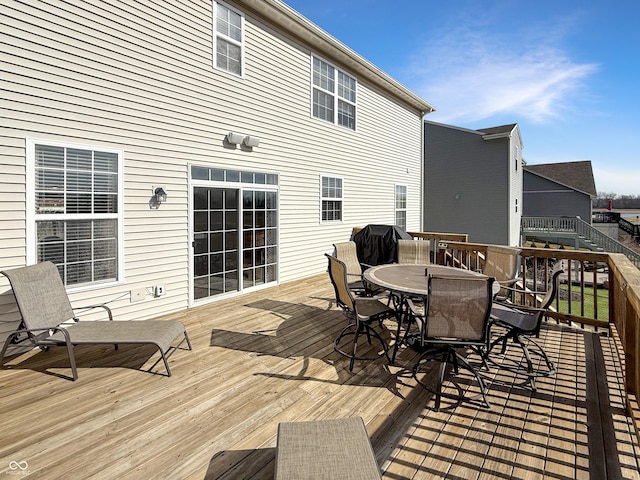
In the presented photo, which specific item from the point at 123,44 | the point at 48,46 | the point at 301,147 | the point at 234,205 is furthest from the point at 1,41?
the point at 301,147

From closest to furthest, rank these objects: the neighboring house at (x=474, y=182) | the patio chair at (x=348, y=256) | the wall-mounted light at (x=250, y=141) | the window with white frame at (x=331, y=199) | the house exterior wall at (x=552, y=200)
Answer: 1. the patio chair at (x=348, y=256)
2. the wall-mounted light at (x=250, y=141)
3. the window with white frame at (x=331, y=199)
4. the neighboring house at (x=474, y=182)
5. the house exterior wall at (x=552, y=200)

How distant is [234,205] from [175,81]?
215 cm

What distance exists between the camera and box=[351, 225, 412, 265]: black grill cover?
7.90m

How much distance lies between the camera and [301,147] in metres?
7.53

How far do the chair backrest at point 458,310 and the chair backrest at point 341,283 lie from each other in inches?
33.7

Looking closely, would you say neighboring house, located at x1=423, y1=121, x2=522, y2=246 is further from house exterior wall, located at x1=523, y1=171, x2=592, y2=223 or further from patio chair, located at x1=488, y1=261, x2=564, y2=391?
patio chair, located at x1=488, y1=261, x2=564, y2=391

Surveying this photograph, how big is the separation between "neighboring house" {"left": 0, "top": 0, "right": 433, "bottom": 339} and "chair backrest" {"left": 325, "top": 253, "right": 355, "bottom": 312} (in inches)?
110

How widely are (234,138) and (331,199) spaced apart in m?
3.28

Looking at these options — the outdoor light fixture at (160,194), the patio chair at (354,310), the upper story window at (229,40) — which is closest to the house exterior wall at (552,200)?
the upper story window at (229,40)

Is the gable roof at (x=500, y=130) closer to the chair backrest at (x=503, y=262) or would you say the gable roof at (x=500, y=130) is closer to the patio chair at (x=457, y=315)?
the chair backrest at (x=503, y=262)

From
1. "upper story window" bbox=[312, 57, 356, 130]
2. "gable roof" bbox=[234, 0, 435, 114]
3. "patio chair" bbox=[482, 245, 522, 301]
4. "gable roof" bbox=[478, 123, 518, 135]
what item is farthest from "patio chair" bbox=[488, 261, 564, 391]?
"gable roof" bbox=[478, 123, 518, 135]

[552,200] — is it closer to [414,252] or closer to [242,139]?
[414,252]

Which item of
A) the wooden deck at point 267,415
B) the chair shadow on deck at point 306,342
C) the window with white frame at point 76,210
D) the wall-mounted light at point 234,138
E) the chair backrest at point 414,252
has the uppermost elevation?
the wall-mounted light at point 234,138

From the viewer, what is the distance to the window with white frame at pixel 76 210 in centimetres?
386
